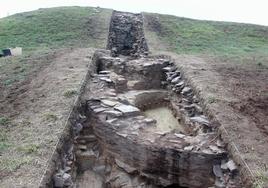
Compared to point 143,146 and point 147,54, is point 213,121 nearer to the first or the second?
point 143,146

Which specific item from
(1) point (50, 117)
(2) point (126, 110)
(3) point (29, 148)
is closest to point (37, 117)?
(1) point (50, 117)

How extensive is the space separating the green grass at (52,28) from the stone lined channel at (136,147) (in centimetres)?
619

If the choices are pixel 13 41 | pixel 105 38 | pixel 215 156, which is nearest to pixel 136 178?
pixel 215 156

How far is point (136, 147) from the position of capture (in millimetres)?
6551

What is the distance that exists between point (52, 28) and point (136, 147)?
1291 cm

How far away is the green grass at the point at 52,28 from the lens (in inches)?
601

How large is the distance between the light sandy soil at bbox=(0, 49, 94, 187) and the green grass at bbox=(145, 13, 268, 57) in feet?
20.0

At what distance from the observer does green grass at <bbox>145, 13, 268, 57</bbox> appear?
15.5 metres

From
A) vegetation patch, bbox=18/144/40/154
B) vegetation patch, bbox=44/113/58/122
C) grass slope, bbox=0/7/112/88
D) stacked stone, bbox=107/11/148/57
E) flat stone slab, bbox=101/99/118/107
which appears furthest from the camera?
stacked stone, bbox=107/11/148/57

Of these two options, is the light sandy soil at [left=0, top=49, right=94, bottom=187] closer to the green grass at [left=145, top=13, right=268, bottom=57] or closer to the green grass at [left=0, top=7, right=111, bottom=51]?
the green grass at [left=0, top=7, right=111, bottom=51]

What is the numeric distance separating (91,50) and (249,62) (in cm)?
588

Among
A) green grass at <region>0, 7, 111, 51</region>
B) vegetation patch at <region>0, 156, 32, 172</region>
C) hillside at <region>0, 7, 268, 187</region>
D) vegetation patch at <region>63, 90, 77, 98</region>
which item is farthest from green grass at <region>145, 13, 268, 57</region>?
vegetation patch at <region>0, 156, 32, 172</region>

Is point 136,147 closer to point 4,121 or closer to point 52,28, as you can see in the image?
point 4,121

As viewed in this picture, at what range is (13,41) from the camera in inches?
629
